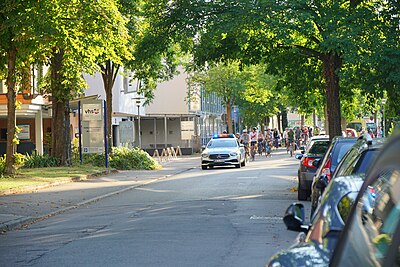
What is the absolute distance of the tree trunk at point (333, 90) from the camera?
22375mm

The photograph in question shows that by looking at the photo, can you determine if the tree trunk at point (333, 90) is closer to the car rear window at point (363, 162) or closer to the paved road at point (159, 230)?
the paved road at point (159, 230)

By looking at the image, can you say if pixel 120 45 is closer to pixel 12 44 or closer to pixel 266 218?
pixel 12 44

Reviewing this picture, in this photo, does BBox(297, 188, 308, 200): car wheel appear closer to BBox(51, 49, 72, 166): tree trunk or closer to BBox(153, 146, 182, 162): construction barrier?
BBox(51, 49, 72, 166): tree trunk

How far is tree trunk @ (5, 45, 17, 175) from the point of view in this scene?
26.4 m

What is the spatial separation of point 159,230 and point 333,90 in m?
10.8

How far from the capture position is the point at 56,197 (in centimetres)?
2141

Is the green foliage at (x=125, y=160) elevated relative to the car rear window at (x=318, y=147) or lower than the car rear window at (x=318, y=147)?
lower

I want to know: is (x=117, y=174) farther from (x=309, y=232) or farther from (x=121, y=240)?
(x=309, y=232)

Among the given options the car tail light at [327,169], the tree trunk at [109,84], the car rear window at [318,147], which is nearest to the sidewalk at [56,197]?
the car rear window at [318,147]

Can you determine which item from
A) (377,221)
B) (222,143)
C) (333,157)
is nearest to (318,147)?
(333,157)

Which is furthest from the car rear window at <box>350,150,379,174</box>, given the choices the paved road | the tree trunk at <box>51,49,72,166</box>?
the tree trunk at <box>51,49,72,166</box>

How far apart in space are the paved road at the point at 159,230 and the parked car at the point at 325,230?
15.2ft

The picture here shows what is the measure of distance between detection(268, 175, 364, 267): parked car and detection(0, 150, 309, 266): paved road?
463 centimetres

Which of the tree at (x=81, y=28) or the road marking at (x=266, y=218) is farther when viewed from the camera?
the tree at (x=81, y=28)
